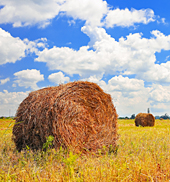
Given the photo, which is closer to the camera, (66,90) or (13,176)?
(13,176)

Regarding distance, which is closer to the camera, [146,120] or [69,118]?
[69,118]

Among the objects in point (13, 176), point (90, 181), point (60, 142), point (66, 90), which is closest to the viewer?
point (90, 181)

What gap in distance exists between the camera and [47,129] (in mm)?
6422

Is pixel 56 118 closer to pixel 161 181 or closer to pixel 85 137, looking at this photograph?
pixel 85 137

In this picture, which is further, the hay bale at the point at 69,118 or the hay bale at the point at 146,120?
the hay bale at the point at 146,120

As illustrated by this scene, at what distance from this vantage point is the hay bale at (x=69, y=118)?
6438 mm

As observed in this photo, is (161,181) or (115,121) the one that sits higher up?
(115,121)

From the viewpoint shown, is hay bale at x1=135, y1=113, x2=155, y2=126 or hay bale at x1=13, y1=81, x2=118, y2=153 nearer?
hay bale at x1=13, y1=81, x2=118, y2=153

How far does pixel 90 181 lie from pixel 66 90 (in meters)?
3.53

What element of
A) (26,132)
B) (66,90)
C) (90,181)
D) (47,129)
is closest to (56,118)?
(47,129)

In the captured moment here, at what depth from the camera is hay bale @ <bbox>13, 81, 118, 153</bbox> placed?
21.1 ft

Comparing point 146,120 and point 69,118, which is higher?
point 69,118

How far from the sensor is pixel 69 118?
6.75 meters

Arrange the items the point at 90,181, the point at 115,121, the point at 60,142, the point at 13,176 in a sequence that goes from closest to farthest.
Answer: the point at 90,181
the point at 13,176
the point at 60,142
the point at 115,121
